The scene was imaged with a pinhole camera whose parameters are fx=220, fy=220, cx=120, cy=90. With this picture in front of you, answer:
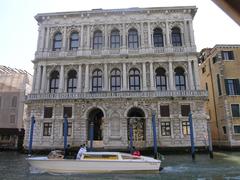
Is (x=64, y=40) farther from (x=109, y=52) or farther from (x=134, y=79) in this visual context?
(x=134, y=79)

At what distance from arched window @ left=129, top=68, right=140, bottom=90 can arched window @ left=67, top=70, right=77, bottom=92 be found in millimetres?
6205

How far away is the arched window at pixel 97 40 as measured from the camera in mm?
25578

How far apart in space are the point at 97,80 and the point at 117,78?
7.28 ft

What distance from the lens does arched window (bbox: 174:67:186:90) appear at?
23703 mm

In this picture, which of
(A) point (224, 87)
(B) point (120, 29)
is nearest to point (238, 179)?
(A) point (224, 87)

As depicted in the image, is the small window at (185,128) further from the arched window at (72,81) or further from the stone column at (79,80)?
the arched window at (72,81)

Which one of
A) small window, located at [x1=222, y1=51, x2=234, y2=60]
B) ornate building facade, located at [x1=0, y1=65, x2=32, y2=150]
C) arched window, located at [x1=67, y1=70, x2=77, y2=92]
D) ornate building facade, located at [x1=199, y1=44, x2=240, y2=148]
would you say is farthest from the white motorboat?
ornate building facade, located at [x1=0, y1=65, x2=32, y2=150]

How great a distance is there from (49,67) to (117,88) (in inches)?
317

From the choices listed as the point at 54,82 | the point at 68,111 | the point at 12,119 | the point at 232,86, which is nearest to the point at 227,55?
the point at 232,86

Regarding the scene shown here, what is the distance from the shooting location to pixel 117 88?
23.8 metres

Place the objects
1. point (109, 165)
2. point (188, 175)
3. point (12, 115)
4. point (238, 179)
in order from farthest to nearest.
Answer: point (12, 115) < point (109, 165) < point (188, 175) < point (238, 179)

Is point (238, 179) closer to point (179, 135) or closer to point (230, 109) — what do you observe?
point (179, 135)

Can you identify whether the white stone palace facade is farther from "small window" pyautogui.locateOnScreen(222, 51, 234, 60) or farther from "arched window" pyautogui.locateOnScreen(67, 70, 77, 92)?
"small window" pyautogui.locateOnScreen(222, 51, 234, 60)

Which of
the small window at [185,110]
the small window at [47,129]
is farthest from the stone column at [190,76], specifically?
the small window at [47,129]
